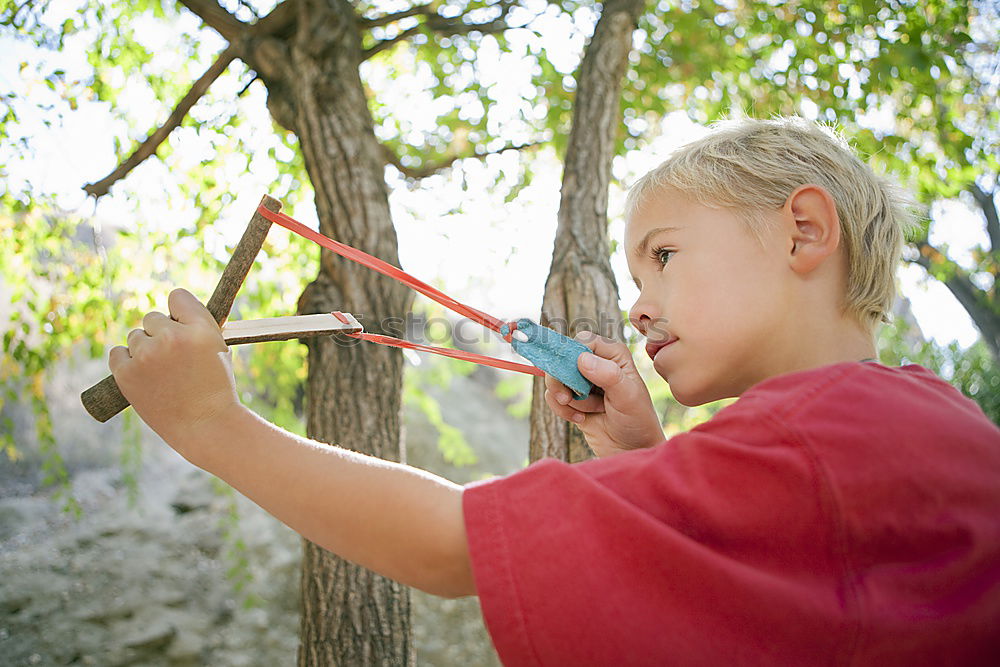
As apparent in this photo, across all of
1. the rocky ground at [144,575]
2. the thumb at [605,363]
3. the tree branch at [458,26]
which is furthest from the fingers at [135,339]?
the rocky ground at [144,575]

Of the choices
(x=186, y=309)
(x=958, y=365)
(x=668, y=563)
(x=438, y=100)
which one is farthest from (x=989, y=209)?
(x=186, y=309)

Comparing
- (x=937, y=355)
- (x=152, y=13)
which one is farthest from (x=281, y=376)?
(x=937, y=355)

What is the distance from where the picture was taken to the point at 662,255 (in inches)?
47.6

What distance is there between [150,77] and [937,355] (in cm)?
757

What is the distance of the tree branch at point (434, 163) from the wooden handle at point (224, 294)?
2292mm

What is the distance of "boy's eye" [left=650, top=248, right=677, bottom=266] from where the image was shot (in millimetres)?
1196

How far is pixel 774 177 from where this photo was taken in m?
1.20

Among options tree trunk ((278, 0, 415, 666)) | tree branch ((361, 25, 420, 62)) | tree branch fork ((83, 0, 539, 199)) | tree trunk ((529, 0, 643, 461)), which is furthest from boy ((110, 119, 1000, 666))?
tree branch ((361, 25, 420, 62))

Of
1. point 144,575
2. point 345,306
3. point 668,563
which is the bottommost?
point 668,563

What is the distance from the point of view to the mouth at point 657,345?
1151mm

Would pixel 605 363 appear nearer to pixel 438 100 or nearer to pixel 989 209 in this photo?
pixel 438 100

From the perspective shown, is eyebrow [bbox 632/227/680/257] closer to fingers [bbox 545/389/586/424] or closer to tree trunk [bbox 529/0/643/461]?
fingers [bbox 545/389/586/424]

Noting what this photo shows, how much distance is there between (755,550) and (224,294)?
82 centimetres

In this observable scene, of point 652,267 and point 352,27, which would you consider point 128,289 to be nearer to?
point 352,27
